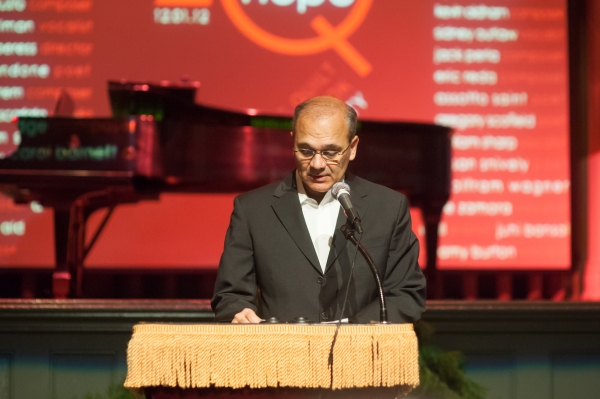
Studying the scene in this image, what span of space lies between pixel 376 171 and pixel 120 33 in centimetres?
206

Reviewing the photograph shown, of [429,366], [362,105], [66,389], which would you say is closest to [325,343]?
[429,366]

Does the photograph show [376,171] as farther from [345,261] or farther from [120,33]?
[345,261]

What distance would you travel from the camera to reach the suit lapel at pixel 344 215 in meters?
2.04

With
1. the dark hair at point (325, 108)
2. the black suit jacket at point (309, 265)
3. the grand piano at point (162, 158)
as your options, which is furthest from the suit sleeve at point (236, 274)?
the grand piano at point (162, 158)

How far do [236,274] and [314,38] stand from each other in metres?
3.77

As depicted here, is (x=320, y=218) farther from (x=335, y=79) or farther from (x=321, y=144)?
(x=335, y=79)

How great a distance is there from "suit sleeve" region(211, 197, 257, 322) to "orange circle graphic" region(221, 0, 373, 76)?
11.8 ft

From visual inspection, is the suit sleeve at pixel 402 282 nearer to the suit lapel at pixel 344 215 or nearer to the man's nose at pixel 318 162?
the suit lapel at pixel 344 215

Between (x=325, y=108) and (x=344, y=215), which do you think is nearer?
(x=325, y=108)

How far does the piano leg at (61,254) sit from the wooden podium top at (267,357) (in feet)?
11.0

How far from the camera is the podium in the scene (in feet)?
5.13

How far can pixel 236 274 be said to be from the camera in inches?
81.3

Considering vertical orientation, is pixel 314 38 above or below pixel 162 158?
above

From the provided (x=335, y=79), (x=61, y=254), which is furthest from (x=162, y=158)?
(x=335, y=79)
